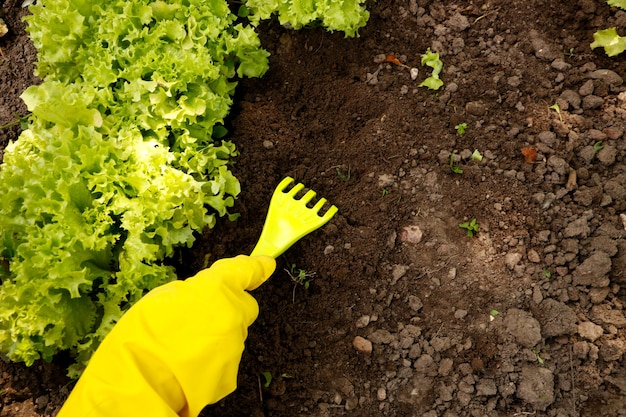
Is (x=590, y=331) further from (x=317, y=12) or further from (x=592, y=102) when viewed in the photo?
(x=317, y=12)

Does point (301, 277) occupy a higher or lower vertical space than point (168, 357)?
lower

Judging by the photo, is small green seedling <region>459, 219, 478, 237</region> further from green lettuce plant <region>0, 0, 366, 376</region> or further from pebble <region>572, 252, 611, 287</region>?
green lettuce plant <region>0, 0, 366, 376</region>

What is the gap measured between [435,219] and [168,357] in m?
1.29

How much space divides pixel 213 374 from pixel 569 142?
6.06ft

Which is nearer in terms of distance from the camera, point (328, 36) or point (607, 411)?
point (607, 411)

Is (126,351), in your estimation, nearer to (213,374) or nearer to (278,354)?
(213,374)

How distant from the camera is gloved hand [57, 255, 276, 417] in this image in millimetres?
1706

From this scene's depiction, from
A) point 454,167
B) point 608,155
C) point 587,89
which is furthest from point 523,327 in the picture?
point 587,89

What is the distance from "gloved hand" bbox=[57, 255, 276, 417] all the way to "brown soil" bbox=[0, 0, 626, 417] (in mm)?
497

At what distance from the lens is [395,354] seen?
7.67 ft

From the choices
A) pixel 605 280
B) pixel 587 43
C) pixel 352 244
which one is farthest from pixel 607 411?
pixel 587 43

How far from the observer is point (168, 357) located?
1.78m

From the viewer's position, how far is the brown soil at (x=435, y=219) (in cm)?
228

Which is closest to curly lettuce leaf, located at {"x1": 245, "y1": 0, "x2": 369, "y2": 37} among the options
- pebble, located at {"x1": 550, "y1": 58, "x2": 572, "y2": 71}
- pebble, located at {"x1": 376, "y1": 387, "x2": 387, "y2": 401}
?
pebble, located at {"x1": 550, "y1": 58, "x2": 572, "y2": 71}
